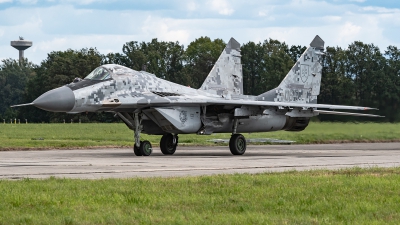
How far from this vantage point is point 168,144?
2438cm

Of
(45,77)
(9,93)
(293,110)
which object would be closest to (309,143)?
(293,110)

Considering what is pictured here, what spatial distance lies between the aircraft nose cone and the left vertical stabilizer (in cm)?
734

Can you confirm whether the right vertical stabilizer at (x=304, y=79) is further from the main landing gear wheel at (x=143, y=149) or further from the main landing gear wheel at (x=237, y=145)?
the main landing gear wheel at (x=143, y=149)

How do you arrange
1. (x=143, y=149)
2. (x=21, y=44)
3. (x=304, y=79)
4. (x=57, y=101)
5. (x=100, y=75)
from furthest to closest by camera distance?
(x=21, y=44)
(x=304, y=79)
(x=143, y=149)
(x=100, y=75)
(x=57, y=101)

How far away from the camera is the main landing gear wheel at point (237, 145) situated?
960 inches

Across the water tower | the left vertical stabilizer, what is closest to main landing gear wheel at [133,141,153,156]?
the left vertical stabilizer

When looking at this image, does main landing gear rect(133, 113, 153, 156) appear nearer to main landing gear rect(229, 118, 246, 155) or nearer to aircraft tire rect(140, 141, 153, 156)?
aircraft tire rect(140, 141, 153, 156)

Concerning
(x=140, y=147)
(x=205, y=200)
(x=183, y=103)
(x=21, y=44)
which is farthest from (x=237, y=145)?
(x=21, y=44)

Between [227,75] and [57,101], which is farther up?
[227,75]

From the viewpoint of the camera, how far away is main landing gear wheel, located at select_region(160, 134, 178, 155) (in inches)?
958

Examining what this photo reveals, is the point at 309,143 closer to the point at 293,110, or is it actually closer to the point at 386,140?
the point at 386,140

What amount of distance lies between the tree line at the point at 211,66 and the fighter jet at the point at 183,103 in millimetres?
2250

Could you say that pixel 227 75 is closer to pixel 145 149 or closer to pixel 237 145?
pixel 237 145

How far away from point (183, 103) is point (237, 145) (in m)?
2.63
